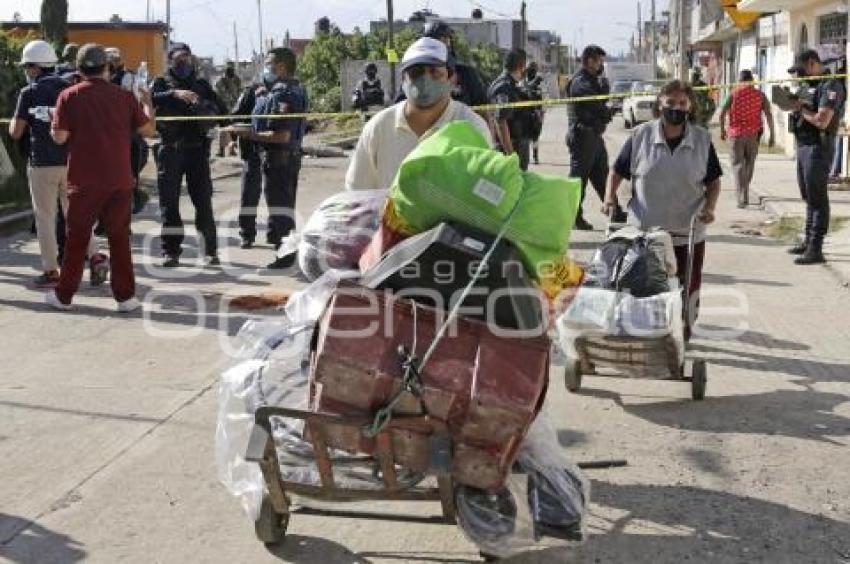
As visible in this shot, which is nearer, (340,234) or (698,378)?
(340,234)

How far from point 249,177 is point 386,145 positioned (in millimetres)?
6617

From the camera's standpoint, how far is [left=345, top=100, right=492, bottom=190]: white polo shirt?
16.4ft

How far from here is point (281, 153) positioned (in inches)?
422

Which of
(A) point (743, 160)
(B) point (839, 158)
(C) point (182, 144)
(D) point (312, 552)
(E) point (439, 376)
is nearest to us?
(E) point (439, 376)

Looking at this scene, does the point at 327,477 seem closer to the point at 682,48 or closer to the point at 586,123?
the point at 586,123

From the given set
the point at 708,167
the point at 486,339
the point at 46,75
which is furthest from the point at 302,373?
the point at 46,75

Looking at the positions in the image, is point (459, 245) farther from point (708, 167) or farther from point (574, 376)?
point (708, 167)

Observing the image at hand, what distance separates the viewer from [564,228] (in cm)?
377

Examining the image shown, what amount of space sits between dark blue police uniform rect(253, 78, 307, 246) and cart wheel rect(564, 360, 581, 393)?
196 inches

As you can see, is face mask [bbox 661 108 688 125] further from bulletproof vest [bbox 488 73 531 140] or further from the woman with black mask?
bulletproof vest [bbox 488 73 531 140]

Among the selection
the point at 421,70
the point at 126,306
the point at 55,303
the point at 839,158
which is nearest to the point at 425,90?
the point at 421,70

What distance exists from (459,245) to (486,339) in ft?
1.02

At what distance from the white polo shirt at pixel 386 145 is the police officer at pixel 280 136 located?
17.1 feet

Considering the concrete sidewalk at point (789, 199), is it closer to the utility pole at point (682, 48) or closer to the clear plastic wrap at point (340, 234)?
the clear plastic wrap at point (340, 234)
